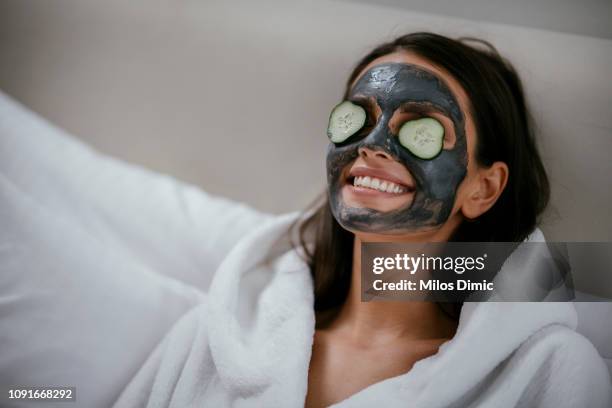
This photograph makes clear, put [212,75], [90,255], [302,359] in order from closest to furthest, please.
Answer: [302,359]
[90,255]
[212,75]

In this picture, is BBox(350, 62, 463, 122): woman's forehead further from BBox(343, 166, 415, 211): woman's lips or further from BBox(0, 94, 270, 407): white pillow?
BBox(0, 94, 270, 407): white pillow

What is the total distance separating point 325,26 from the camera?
1229 mm

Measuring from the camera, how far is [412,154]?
86 cm

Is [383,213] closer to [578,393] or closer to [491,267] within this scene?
[491,267]

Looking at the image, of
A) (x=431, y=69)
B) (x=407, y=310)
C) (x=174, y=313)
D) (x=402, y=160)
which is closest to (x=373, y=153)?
(x=402, y=160)

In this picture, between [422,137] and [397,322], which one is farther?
[397,322]

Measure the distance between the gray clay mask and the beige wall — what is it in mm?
265

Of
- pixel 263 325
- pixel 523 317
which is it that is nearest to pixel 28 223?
pixel 263 325

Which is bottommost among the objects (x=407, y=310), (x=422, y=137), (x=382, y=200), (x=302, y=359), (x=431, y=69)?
(x=302, y=359)

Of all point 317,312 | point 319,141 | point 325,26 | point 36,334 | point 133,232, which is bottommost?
point 36,334

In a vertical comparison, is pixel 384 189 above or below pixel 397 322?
above

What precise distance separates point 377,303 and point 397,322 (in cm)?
5

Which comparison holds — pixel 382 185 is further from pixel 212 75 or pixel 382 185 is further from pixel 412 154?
pixel 212 75

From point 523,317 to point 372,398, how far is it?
0.26 metres
